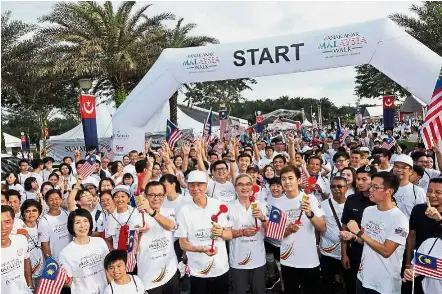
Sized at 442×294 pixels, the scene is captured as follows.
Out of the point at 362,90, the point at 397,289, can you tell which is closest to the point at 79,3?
the point at 397,289

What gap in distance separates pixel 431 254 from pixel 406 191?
190 cm

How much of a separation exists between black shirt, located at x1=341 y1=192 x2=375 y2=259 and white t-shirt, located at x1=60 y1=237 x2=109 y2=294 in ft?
8.25

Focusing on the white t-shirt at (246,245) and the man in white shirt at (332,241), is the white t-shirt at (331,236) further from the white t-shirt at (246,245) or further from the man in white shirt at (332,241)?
the white t-shirt at (246,245)

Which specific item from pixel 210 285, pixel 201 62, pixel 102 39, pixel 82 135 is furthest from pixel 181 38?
pixel 210 285

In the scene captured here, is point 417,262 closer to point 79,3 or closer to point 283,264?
point 283,264

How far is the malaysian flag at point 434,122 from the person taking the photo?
550cm

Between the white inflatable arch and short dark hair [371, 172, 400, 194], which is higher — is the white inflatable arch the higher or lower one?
the higher one

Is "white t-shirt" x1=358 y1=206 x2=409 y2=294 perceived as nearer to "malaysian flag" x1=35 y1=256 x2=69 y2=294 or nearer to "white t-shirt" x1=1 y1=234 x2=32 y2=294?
"malaysian flag" x1=35 y1=256 x2=69 y2=294

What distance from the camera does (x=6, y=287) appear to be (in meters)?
3.63

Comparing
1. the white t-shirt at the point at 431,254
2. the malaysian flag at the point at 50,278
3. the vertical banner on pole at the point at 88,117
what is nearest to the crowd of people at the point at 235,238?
the white t-shirt at the point at 431,254

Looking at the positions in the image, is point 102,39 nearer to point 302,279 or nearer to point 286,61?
point 286,61

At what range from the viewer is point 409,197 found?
496 cm

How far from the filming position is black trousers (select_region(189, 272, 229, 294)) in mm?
4055

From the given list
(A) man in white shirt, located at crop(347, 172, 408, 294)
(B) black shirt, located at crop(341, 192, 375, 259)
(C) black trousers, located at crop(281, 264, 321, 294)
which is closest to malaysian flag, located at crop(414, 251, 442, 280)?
(A) man in white shirt, located at crop(347, 172, 408, 294)
